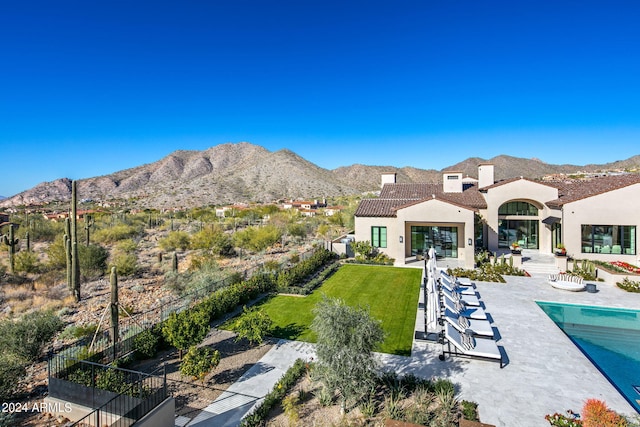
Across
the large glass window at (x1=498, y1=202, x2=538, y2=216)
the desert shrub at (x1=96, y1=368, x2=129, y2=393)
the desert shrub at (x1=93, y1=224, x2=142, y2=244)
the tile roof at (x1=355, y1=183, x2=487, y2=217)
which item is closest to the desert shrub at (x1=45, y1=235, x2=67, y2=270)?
the desert shrub at (x1=93, y1=224, x2=142, y2=244)

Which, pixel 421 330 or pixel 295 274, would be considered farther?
pixel 295 274

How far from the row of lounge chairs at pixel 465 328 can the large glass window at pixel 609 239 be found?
12.5 meters

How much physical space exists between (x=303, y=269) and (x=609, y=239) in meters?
20.3

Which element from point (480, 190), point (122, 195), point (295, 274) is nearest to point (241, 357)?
point (295, 274)

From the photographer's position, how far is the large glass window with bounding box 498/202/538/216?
26.2 m

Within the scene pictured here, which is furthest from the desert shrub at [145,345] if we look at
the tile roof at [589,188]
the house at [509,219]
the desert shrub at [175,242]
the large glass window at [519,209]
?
the large glass window at [519,209]

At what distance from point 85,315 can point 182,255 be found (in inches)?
590

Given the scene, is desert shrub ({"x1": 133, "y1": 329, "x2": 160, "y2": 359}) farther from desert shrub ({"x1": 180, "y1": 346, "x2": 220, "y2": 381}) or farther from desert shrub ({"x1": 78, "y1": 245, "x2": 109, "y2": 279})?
desert shrub ({"x1": 78, "y1": 245, "x2": 109, "y2": 279})

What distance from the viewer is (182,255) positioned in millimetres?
30328

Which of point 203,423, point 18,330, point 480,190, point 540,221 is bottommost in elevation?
point 203,423

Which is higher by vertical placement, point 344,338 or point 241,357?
point 344,338

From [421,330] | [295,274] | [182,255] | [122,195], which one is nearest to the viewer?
[421,330]

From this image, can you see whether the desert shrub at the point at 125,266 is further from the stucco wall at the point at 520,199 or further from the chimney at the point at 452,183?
the stucco wall at the point at 520,199

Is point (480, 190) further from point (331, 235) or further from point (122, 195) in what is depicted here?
point (122, 195)
